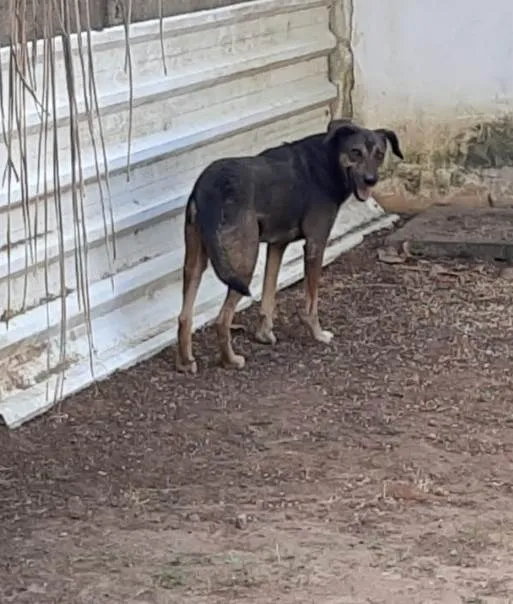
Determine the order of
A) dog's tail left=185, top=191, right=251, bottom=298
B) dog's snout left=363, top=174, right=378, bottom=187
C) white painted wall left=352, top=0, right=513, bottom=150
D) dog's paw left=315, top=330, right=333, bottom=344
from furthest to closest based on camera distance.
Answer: white painted wall left=352, top=0, right=513, bottom=150 → dog's paw left=315, top=330, right=333, bottom=344 → dog's snout left=363, top=174, right=378, bottom=187 → dog's tail left=185, top=191, right=251, bottom=298

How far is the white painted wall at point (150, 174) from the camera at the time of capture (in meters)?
5.44

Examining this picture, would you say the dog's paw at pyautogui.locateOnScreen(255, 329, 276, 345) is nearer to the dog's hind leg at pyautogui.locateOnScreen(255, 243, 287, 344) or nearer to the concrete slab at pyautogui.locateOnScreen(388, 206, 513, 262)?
the dog's hind leg at pyautogui.locateOnScreen(255, 243, 287, 344)

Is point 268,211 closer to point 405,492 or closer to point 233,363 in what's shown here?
point 233,363

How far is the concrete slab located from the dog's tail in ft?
8.12

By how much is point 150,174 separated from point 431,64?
296 cm

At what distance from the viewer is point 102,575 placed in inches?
152

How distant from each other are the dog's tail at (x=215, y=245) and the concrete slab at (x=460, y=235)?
2.48m

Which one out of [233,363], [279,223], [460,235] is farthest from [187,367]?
[460,235]

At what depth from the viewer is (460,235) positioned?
806 centimetres

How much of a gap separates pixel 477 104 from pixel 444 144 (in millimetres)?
327

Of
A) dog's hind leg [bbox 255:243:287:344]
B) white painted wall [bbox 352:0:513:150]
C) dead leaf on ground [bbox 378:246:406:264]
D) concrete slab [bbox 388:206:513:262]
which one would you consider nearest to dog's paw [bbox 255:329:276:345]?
dog's hind leg [bbox 255:243:287:344]

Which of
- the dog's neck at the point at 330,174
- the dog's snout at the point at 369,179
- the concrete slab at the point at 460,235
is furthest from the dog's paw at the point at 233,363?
the concrete slab at the point at 460,235

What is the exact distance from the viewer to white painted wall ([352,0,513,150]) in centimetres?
Answer: 870

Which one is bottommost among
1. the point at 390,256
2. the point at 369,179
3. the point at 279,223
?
the point at 390,256
